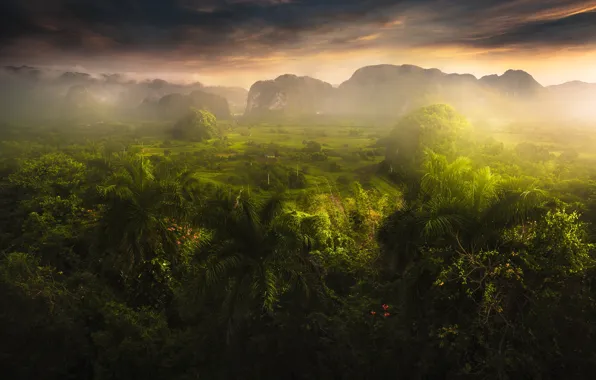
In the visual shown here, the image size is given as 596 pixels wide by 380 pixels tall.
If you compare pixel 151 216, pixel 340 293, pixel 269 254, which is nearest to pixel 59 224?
pixel 151 216

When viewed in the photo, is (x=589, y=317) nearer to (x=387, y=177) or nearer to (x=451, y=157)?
(x=451, y=157)

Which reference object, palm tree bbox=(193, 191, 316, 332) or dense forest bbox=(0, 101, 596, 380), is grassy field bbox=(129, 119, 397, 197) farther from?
palm tree bbox=(193, 191, 316, 332)

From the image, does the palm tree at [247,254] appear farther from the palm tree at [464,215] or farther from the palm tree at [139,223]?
the palm tree at [139,223]

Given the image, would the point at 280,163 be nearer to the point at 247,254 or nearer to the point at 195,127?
the point at 247,254

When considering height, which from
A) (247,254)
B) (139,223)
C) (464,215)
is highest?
(464,215)

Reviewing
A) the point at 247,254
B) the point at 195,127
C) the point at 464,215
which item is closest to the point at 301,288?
the point at 247,254

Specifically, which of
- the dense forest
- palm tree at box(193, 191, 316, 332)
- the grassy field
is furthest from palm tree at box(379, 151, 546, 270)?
the grassy field

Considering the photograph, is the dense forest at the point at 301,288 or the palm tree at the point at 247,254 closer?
the dense forest at the point at 301,288

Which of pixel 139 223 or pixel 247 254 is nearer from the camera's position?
pixel 247 254

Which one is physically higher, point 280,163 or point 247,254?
point 247,254

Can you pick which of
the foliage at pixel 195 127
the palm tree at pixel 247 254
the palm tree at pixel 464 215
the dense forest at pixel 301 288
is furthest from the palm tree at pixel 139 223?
the foliage at pixel 195 127

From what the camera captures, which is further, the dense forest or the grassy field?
the grassy field

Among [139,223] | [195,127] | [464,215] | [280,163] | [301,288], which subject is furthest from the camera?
[195,127]
